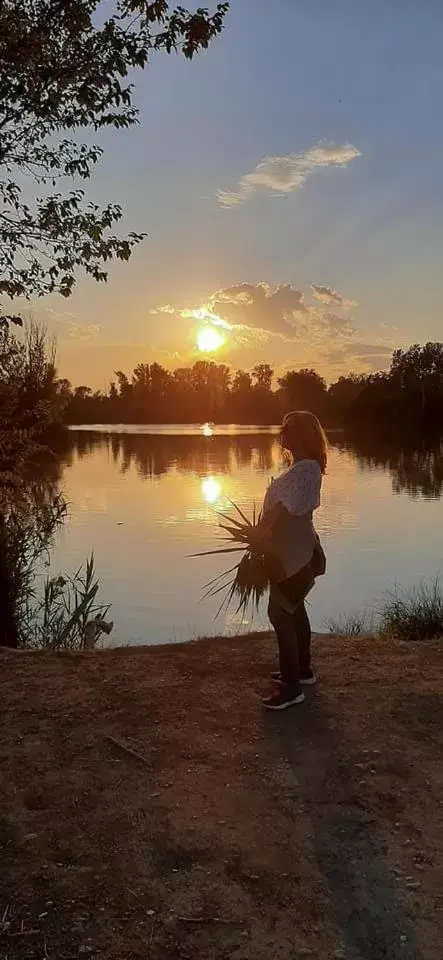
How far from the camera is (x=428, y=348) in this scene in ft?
276

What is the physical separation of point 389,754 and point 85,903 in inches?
69.9

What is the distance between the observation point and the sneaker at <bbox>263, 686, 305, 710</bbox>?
4266 millimetres

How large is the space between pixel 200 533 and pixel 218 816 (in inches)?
546

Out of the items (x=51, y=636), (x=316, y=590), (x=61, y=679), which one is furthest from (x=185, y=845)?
(x=316, y=590)

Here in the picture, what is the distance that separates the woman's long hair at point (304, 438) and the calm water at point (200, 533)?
5.36 metres

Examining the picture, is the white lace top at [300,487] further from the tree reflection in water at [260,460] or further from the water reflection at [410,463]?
the tree reflection in water at [260,460]

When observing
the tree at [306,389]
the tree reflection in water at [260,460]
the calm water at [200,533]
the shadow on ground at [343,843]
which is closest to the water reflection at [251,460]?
the tree reflection in water at [260,460]

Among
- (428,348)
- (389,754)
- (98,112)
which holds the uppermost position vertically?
(428,348)

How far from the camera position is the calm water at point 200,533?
11.0 m

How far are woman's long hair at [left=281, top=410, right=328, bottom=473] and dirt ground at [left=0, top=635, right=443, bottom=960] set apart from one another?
1.48 metres

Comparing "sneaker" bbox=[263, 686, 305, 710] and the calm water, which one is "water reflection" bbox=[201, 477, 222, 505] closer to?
the calm water

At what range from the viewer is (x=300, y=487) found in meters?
4.25

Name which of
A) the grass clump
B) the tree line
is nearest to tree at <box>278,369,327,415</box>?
the tree line

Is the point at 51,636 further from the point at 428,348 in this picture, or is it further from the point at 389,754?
the point at 428,348
